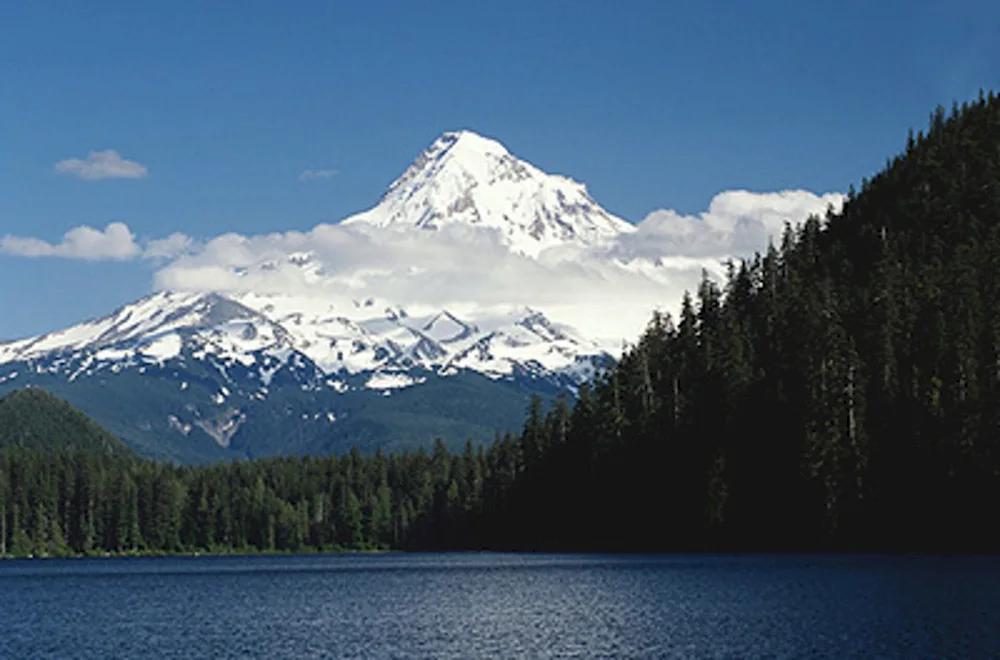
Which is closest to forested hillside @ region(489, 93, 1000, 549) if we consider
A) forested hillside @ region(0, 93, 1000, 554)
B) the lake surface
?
forested hillside @ region(0, 93, 1000, 554)

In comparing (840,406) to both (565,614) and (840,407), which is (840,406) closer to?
(840,407)

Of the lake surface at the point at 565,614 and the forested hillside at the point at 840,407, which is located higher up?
the forested hillside at the point at 840,407

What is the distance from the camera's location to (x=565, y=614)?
98.2 metres

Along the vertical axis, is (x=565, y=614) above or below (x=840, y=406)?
below

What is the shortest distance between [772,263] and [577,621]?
11261 cm

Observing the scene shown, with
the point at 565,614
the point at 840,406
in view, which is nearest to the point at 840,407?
the point at 840,406

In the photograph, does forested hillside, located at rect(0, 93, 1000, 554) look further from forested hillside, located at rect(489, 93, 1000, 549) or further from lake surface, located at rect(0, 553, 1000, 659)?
lake surface, located at rect(0, 553, 1000, 659)

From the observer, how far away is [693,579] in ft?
404

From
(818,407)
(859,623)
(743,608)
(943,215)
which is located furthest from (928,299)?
(859,623)

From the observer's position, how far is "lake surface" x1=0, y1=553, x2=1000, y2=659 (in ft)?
255

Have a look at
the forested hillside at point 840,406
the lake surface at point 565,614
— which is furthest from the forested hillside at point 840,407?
the lake surface at point 565,614

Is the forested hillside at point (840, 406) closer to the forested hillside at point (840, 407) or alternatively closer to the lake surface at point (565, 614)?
the forested hillside at point (840, 407)

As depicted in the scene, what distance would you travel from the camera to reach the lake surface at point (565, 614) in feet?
255

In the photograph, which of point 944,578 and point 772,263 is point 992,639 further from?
point 772,263
